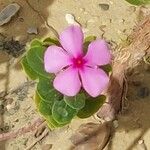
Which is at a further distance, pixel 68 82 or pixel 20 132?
pixel 20 132

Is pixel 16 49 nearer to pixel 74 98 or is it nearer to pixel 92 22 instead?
pixel 92 22

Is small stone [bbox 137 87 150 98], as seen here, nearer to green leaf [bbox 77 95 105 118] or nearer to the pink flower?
green leaf [bbox 77 95 105 118]

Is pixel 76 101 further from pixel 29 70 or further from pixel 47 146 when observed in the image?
pixel 47 146

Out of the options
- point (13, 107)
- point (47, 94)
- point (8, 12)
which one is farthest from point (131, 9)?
point (47, 94)

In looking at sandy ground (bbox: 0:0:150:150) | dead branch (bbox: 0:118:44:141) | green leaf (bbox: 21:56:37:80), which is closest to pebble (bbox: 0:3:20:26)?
sandy ground (bbox: 0:0:150:150)

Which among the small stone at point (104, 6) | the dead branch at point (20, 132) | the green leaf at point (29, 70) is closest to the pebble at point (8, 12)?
the small stone at point (104, 6)

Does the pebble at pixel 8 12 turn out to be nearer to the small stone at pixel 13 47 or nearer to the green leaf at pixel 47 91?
the small stone at pixel 13 47
